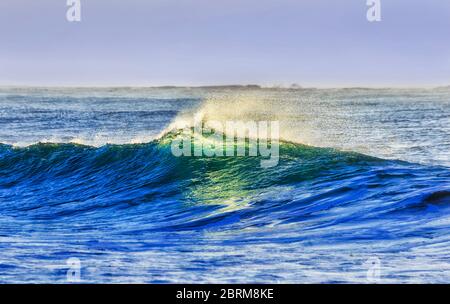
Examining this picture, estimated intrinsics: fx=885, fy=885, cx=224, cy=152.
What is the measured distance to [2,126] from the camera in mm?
38281

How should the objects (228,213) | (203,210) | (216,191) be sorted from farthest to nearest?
(216,191) → (203,210) → (228,213)

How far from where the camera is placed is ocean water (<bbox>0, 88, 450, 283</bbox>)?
376 inches

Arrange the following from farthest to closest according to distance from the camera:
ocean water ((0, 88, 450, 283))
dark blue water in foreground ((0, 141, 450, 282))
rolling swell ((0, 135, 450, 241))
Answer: rolling swell ((0, 135, 450, 241)) → dark blue water in foreground ((0, 141, 450, 282)) → ocean water ((0, 88, 450, 283))

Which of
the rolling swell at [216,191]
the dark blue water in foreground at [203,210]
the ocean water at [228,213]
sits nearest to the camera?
the ocean water at [228,213]

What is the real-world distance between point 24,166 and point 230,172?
669 cm

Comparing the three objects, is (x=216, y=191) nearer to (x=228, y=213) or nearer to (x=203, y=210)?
(x=203, y=210)

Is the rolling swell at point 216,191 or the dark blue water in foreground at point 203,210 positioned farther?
the rolling swell at point 216,191

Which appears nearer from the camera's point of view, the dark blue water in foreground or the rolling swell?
the dark blue water in foreground

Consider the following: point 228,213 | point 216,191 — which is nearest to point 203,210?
point 228,213

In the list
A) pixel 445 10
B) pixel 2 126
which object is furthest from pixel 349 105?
pixel 2 126

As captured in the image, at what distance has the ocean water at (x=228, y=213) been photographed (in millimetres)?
9547

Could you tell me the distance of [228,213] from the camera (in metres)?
13.9

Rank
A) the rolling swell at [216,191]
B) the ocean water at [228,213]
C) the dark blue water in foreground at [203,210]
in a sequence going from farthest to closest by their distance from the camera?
the rolling swell at [216,191], the dark blue water in foreground at [203,210], the ocean water at [228,213]
